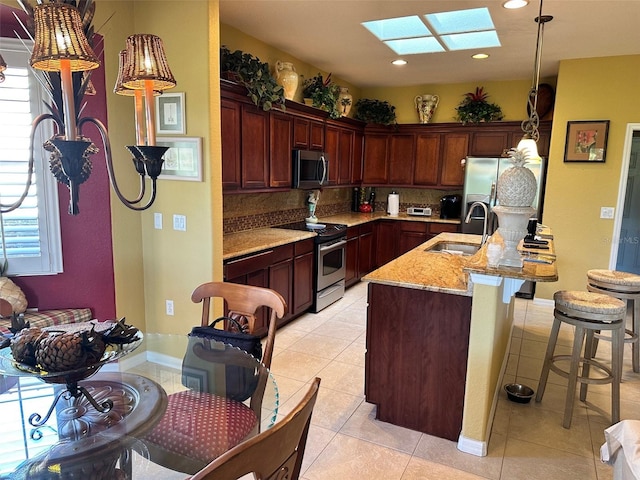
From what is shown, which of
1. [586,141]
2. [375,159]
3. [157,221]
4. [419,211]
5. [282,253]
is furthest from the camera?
[375,159]

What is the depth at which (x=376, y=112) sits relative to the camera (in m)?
6.21

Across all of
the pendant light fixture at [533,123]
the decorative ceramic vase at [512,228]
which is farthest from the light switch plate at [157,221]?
the pendant light fixture at [533,123]

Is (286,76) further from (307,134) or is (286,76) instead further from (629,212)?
(629,212)

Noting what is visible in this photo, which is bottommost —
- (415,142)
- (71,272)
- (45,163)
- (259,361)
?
(259,361)

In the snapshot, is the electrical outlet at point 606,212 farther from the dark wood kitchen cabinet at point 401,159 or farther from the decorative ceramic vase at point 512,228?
the decorative ceramic vase at point 512,228

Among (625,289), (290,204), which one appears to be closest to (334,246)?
(290,204)

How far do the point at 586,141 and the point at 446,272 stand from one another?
3235 mm

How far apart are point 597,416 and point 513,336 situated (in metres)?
1.34

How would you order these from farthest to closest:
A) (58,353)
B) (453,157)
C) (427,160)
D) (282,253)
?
(427,160), (453,157), (282,253), (58,353)

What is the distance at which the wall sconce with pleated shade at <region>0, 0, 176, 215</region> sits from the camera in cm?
124

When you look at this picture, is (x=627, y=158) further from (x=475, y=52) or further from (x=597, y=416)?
(x=597, y=416)

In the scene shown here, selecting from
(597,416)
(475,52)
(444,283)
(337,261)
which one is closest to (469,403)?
(444,283)

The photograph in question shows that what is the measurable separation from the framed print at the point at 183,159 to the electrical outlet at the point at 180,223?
0.29m

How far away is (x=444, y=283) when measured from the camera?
2.41m
